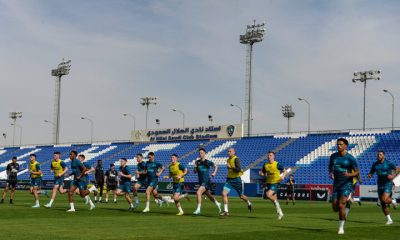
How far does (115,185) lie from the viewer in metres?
32.7

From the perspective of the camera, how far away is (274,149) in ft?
→ 214

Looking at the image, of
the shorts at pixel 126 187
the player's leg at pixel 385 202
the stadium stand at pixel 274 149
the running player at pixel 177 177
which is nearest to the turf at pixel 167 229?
the player's leg at pixel 385 202

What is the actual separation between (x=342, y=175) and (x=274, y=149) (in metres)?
51.1

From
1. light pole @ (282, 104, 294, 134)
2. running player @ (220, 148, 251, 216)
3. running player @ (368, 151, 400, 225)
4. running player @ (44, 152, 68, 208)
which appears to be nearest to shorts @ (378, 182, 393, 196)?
running player @ (368, 151, 400, 225)

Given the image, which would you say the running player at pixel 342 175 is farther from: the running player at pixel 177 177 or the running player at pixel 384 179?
the running player at pixel 177 177

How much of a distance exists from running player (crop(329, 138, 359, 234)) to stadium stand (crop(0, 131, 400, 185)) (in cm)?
3597

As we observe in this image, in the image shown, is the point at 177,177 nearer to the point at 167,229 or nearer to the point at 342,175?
the point at 167,229

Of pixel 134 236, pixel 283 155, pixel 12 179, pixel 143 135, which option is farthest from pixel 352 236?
pixel 143 135

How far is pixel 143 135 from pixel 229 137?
15154 mm

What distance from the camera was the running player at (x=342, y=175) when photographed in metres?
14.4

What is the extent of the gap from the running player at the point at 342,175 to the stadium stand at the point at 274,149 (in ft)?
118

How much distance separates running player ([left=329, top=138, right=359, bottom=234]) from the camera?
1443cm

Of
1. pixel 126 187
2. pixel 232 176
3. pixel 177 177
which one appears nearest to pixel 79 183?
pixel 126 187

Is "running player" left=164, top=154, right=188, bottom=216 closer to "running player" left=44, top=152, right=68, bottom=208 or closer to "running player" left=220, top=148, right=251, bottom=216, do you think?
"running player" left=220, top=148, right=251, bottom=216
